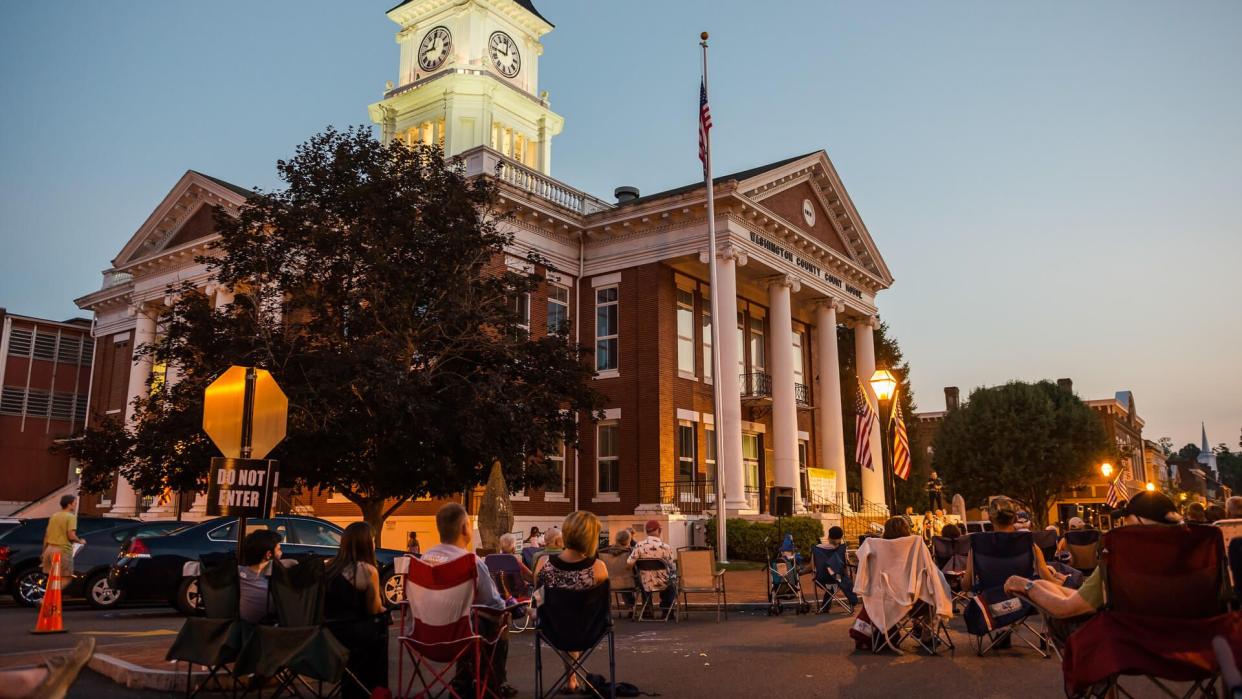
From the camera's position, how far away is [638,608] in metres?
14.8

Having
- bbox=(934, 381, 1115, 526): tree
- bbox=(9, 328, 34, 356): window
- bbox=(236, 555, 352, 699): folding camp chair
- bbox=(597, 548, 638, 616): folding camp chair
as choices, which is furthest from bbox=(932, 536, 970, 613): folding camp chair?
bbox=(9, 328, 34, 356): window

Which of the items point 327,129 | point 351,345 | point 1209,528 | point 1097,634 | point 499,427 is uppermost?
point 327,129

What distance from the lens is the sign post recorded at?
312 inches

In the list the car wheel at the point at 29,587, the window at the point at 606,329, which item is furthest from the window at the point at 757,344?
the car wheel at the point at 29,587

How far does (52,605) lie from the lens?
11.7 m

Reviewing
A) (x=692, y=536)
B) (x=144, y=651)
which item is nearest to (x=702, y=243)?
(x=692, y=536)

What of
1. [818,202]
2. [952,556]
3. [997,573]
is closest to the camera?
[997,573]

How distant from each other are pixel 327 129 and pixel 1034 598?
691 inches

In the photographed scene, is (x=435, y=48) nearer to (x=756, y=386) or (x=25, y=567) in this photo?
(x=756, y=386)

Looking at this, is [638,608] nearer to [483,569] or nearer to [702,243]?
[483,569]

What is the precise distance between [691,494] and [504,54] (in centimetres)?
2915

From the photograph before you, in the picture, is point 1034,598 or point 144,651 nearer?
point 1034,598

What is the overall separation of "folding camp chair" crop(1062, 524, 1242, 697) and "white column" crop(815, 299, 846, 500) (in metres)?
27.2

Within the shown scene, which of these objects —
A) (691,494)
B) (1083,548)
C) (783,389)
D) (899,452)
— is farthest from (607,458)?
(1083,548)
